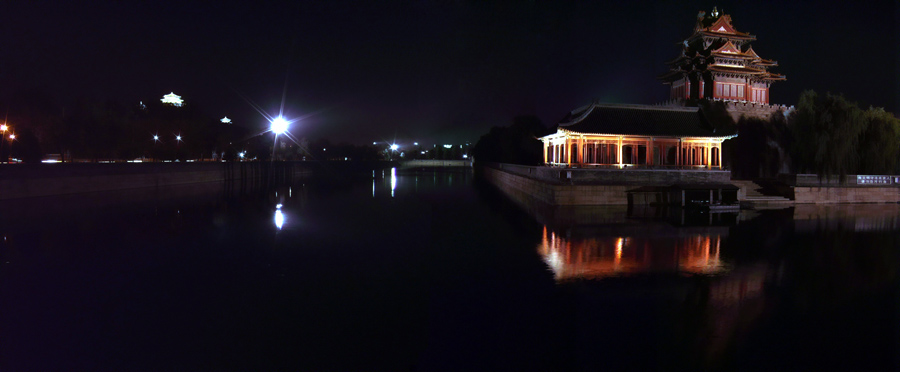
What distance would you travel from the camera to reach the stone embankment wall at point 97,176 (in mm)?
25219

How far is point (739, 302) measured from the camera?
8.68 metres

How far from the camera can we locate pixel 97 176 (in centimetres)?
3033

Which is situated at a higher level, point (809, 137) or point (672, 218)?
point (809, 137)

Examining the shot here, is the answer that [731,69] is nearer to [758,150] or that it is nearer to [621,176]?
[758,150]

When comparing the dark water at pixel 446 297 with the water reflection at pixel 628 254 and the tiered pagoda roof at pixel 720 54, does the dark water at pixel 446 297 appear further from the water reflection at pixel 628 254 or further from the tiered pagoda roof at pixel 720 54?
the tiered pagoda roof at pixel 720 54

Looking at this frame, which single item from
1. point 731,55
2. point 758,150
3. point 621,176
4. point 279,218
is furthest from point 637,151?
point 279,218

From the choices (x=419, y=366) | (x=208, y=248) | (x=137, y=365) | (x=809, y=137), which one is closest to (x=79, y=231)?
(x=208, y=248)

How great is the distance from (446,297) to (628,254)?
6.15 m

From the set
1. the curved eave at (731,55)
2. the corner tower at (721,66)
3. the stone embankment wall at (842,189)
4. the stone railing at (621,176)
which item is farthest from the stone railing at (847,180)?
the curved eave at (731,55)

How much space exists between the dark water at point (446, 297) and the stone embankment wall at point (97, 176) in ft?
31.8

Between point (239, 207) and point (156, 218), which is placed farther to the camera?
point (239, 207)

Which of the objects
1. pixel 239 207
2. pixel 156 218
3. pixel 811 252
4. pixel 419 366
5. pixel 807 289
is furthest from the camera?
pixel 239 207

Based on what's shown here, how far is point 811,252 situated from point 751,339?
28.7 ft

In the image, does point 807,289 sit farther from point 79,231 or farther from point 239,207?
point 239,207
